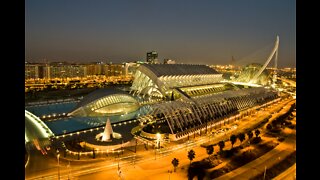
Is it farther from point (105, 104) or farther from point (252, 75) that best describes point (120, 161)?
point (252, 75)

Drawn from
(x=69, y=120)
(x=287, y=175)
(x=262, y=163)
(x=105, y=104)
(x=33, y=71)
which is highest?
(x=33, y=71)

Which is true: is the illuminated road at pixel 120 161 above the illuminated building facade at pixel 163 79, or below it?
below

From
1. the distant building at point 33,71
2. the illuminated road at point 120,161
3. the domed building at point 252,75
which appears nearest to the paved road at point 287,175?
the illuminated road at point 120,161

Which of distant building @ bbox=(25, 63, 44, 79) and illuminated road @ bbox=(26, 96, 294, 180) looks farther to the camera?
distant building @ bbox=(25, 63, 44, 79)

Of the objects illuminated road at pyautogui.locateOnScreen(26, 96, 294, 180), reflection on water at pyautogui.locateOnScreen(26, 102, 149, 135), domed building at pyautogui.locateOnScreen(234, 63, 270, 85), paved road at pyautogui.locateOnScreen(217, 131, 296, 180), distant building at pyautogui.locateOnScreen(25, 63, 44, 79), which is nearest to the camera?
illuminated road at pyautogui.locateOnScreen(26, 96, 294, 180)

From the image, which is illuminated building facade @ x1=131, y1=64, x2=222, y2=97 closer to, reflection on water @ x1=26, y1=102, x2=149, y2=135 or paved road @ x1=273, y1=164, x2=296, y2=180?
reflection on water @ x1=26, y1=102, x2=149, y2=135

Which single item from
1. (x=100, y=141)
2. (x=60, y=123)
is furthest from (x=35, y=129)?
(x=100, y=141)

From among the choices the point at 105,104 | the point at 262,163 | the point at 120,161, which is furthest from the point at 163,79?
the point at 262,163

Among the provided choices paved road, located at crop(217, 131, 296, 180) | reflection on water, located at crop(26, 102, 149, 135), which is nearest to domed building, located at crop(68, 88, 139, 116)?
reflection on water, located at crop(26, 102, 149, 135)

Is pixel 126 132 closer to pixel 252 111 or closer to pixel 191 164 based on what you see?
pixel 191 164

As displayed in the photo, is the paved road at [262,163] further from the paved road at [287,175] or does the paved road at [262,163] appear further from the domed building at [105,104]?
the domed building at [105,104]

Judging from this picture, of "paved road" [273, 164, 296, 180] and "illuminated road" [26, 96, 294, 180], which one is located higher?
"illuminated road" [26, 96, 294, 180]
